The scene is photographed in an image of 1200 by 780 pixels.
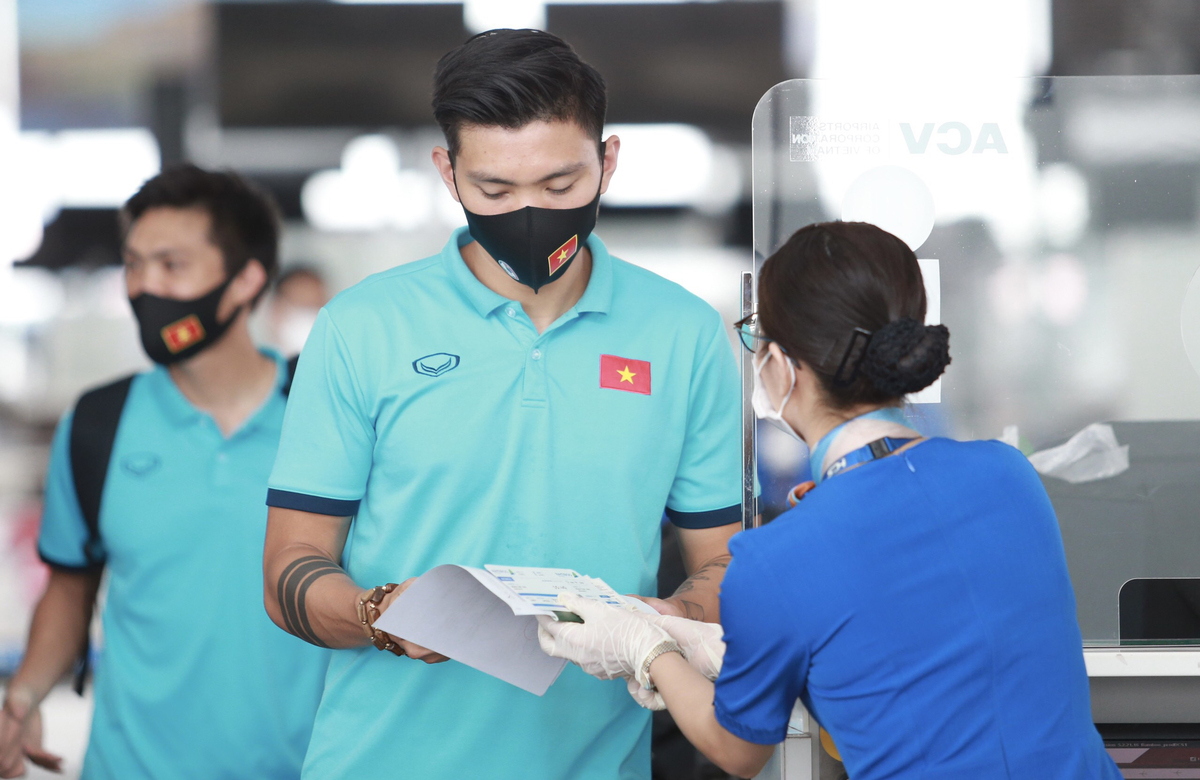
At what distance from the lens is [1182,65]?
10.2ft

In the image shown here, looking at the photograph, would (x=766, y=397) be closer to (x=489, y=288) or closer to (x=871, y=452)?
(x=871, y=452)

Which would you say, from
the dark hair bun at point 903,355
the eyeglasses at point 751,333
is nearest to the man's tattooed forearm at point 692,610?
the eyeglasses at point 751,333

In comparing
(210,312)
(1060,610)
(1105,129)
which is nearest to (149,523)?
(210,312)

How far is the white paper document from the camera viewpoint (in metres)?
1.15

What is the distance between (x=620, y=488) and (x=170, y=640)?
1.24 m

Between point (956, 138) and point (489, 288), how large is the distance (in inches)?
30.9

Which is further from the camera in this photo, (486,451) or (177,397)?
(177,397)

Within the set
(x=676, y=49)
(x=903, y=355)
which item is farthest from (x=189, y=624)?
(x=676, y=49)

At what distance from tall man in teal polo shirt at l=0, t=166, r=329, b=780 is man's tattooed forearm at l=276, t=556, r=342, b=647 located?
885 millimetres

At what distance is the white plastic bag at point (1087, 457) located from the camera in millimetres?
1657

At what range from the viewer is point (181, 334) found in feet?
7.72

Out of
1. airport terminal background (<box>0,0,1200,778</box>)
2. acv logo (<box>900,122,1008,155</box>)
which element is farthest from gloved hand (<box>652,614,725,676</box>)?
airport terminal background (<box>0,0,1200,778</box>)

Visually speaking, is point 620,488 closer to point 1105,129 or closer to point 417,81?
point 1105,129

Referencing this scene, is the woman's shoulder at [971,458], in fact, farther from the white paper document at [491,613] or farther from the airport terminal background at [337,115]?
the airport terminal background at [337,115]
